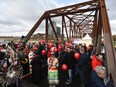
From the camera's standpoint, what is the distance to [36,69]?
30.6ft

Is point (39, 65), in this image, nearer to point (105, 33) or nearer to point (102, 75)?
point (105, 33)

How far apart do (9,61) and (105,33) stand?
156 inches

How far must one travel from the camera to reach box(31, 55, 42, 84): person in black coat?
923cm

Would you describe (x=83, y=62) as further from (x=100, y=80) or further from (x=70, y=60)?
(x=100, y=80)

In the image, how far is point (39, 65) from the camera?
9.35 m

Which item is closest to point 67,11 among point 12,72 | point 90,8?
point 90,8

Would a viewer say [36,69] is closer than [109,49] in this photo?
No

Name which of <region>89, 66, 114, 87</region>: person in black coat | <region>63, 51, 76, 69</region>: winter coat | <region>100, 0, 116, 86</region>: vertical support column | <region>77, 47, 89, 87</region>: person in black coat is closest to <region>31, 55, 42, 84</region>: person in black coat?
<region>63, 51, 76, 69</region>: winter coat

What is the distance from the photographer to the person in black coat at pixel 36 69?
923 cm

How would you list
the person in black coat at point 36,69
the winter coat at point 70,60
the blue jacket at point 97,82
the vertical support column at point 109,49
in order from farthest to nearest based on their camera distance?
the person in black coat at point 36,69, the winter coat at point 70,60, the vertical support column at point 109,49, the blue jacket at point 97,82

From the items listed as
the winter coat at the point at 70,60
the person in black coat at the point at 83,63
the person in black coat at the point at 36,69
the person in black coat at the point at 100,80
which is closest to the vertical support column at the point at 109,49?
the person in black coat at the point at 83,63

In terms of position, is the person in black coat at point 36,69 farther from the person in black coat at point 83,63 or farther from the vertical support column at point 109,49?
the vertical support column at point 109,49

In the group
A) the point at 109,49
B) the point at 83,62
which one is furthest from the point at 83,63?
the point at 109,49

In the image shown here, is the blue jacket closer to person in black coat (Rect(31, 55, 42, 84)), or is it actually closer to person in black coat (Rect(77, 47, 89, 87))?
person in black coat (Rect(77, 47, 89, 87))
